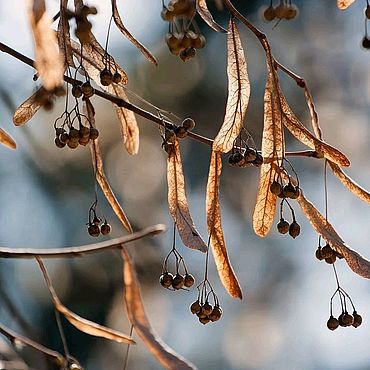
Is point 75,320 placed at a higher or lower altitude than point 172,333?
lower

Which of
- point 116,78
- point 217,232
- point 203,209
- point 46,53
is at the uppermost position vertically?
point 203,209

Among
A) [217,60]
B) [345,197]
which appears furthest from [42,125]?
[345,197]

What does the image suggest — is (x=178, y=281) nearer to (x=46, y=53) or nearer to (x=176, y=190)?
(x=176, y=190)

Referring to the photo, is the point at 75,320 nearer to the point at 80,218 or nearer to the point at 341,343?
the point at 80,218

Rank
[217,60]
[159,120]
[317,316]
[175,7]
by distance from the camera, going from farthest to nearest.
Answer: [317,316], [217,60], [159,120], [175,7]

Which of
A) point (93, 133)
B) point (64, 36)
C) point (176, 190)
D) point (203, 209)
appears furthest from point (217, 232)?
point (203, 209)
